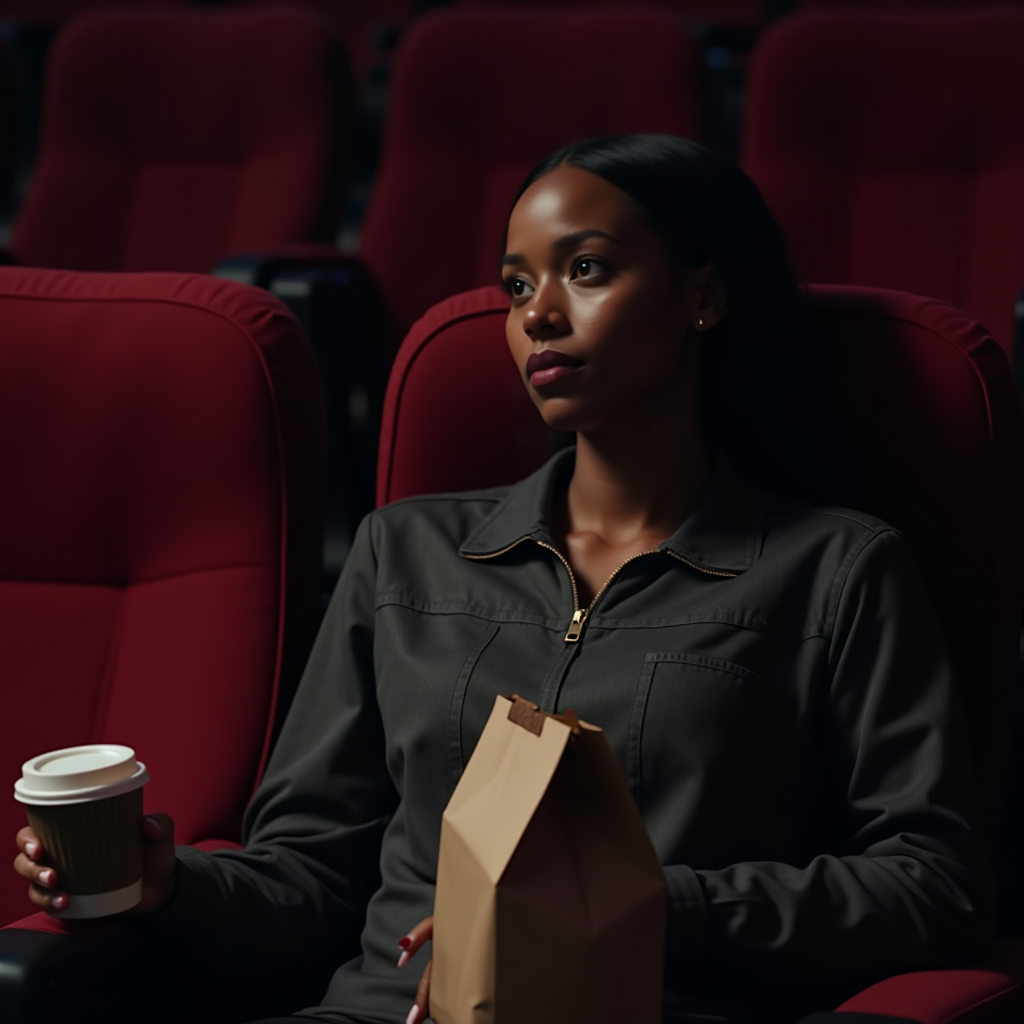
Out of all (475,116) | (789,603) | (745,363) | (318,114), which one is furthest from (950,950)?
(318,114)

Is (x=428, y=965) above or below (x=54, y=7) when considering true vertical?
below

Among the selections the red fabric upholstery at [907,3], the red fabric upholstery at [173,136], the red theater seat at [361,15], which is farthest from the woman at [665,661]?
the red theater seat at [361,15]

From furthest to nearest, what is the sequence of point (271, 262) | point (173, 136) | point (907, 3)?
1. point (907, 3)
2. point (173, 136)
3. point (271, 262)

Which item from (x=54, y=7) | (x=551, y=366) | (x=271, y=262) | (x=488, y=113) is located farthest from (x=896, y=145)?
(x=54, y=7)

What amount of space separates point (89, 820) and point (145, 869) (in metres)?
0.10

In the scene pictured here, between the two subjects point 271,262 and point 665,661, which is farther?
point 271,262

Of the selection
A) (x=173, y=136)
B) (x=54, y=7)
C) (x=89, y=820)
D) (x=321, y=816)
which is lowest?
(x=321, y=816)

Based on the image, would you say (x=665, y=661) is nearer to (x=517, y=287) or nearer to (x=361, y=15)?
(x=517, y=287)

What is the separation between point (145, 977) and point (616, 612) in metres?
0.29

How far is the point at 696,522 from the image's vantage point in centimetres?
78

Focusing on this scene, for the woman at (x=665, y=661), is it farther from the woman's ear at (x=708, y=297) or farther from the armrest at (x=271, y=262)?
the armrest at (x=271, y=262)

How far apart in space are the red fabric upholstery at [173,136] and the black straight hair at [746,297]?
35.5 inches

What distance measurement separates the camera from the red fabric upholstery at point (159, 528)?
0.86 metres

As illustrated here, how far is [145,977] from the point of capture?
2.36 feet
